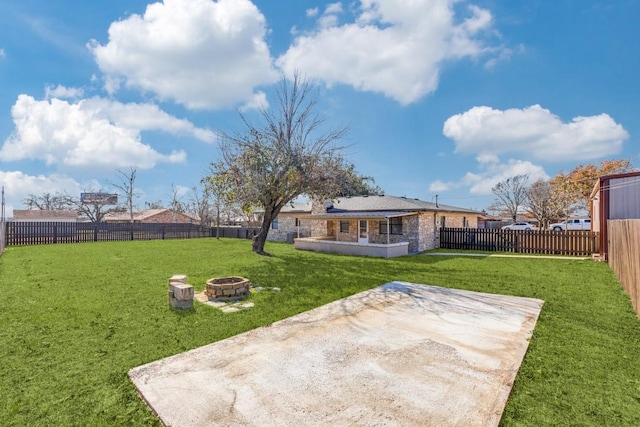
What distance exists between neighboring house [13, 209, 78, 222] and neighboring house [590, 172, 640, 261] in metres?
59.5

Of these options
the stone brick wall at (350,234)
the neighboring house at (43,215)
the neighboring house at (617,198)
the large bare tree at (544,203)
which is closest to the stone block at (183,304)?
the stone brick wall at (350,234)

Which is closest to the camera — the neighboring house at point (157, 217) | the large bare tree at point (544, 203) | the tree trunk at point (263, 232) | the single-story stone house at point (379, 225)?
the tree trunk at point (263, 232)

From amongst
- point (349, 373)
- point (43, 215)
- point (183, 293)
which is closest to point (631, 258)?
point (349, 373)

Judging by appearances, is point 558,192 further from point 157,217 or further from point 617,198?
point 157,217

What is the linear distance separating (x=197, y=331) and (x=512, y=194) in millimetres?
47190

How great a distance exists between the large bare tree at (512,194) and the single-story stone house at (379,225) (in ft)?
76.6

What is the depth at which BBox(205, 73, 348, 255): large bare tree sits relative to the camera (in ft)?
48.1

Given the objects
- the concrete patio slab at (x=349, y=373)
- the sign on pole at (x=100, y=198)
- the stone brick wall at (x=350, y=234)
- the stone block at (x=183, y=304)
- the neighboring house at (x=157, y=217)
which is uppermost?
the sign on pole at (x=100, y=198)

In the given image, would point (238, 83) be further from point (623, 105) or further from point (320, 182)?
point (623, 105)

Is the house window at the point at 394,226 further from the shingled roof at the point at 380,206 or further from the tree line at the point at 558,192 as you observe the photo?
the tree line at the point at 558,192

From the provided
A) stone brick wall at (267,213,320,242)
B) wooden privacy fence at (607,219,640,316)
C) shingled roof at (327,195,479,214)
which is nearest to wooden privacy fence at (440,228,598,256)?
shingled roof at (327,195,479,214)

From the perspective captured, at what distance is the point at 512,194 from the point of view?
4250cm

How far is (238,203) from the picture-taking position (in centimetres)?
1513

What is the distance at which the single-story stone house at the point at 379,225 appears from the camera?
54.6 feet
